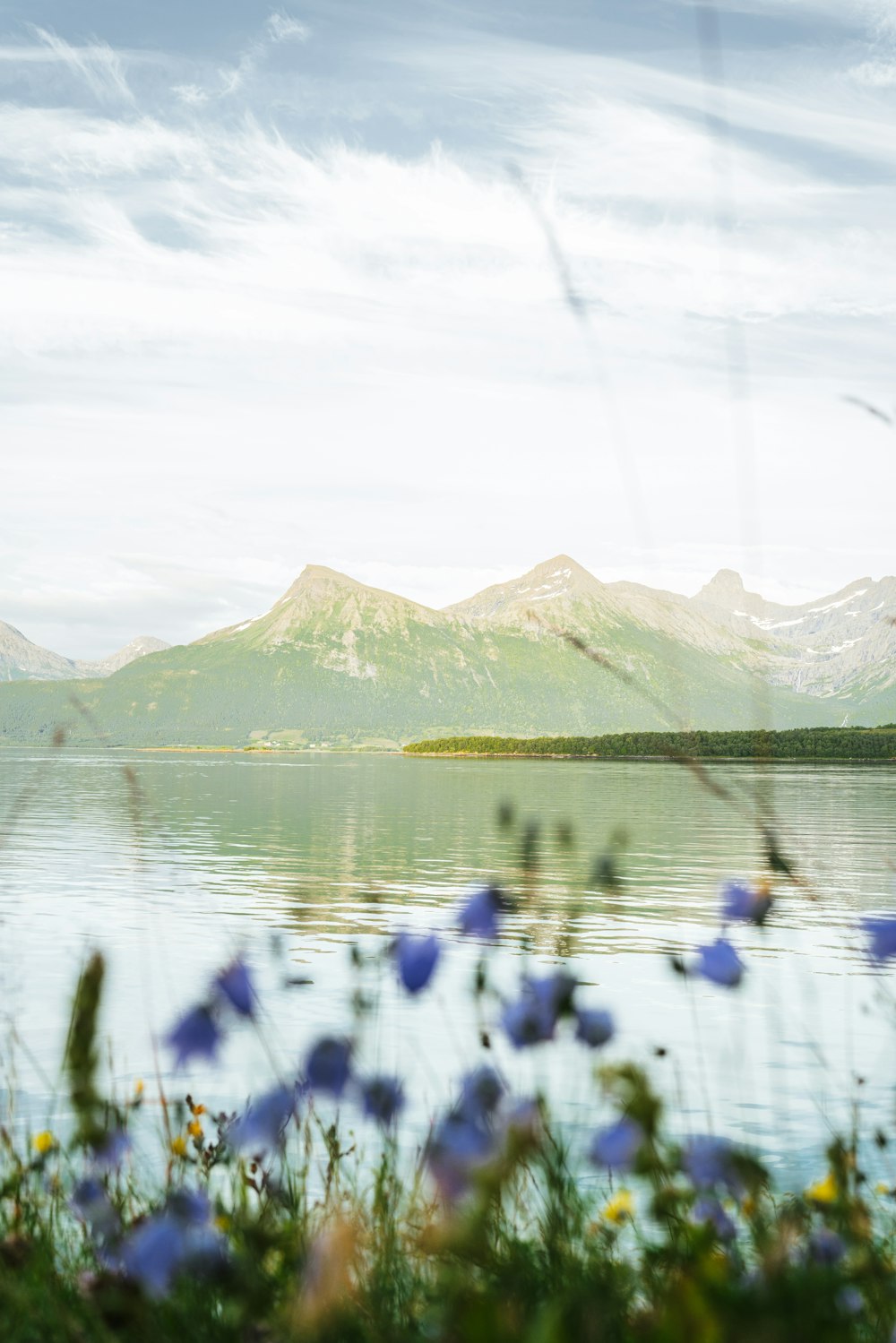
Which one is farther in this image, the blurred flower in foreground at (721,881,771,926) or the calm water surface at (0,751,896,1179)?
the calm water surface at (0,751,896,1179)

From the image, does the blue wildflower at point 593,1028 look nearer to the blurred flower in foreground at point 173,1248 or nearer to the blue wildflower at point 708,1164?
the blue wildflower at point 708,1164

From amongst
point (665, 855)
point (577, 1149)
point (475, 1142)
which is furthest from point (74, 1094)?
point (665, 855)

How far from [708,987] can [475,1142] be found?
1530cm

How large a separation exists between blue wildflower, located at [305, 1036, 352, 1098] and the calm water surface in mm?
436

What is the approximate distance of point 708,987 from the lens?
1720 cm

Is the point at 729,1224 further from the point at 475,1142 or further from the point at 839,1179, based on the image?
the point at 475,1142

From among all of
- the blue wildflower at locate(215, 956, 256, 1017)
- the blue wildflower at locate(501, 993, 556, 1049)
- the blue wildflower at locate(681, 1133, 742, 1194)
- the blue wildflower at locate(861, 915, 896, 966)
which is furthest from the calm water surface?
the blue wildflower at locate(681, 1133, 742, 1194)

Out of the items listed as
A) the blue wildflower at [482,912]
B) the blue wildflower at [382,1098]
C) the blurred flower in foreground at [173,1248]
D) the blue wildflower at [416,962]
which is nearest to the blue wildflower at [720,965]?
the blue wildflower at [482,912]

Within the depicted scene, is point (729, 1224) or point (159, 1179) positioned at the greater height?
point (729, 1224)

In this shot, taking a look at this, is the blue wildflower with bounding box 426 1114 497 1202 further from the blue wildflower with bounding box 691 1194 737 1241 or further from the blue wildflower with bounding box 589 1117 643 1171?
the blue wildflower with bounding box 691 1194 737 1241

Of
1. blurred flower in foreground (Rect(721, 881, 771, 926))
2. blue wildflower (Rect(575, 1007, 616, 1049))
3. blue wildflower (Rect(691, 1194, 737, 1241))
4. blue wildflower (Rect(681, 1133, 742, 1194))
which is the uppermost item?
blurred flower in foreground (Rect(721, 881, 771, 926))

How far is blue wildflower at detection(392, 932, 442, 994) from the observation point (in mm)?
3258

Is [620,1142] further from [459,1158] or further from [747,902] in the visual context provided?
[747,902]

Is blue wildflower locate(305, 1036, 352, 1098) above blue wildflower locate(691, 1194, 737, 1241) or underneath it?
above
